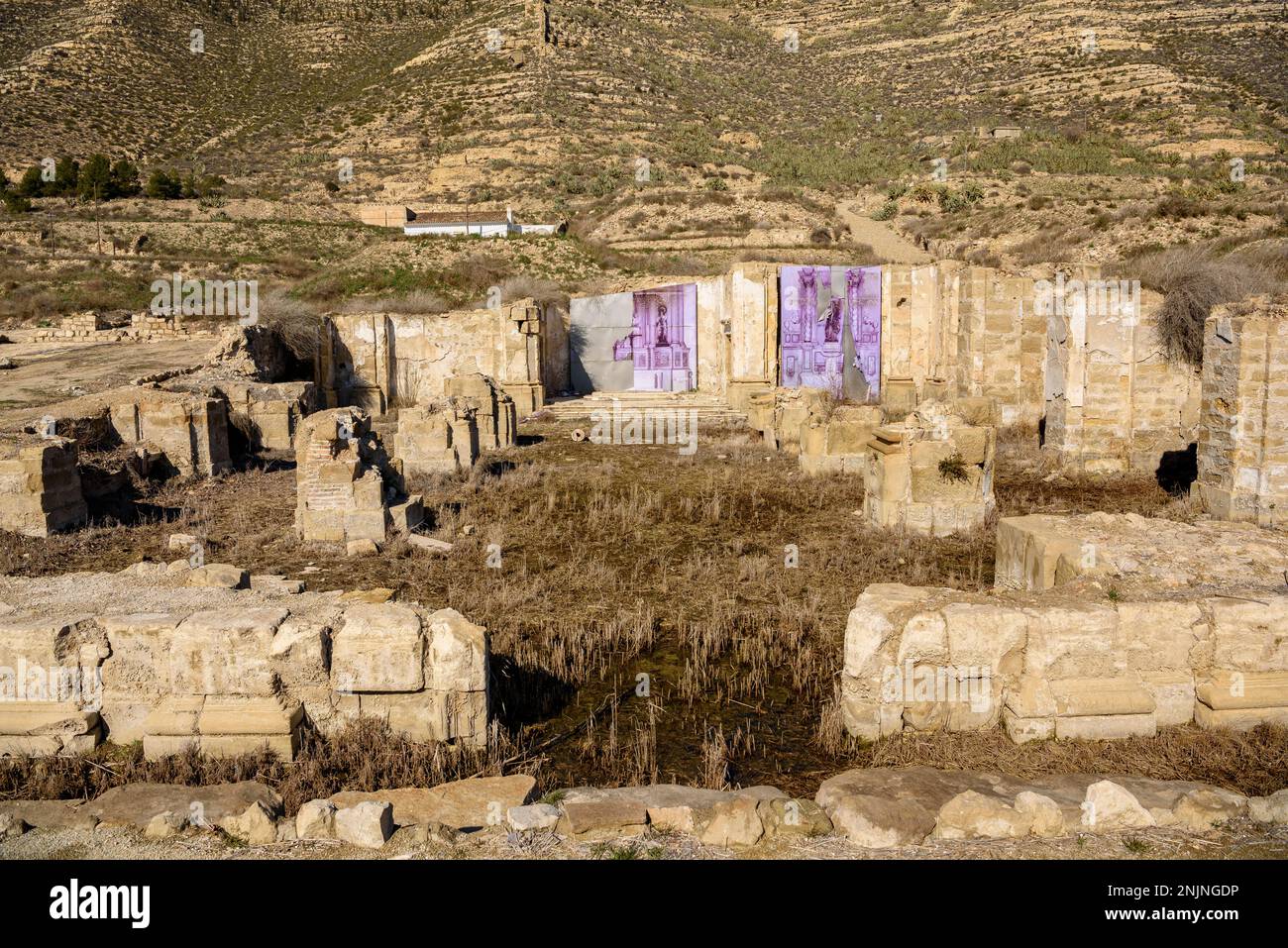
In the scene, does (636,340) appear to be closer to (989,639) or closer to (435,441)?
(435,441)

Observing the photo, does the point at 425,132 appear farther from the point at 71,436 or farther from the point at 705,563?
the point at 705,563

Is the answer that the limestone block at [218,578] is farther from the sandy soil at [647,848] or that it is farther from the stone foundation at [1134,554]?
the stone foundation at [1134,554]

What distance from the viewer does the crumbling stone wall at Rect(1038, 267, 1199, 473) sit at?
531 inches

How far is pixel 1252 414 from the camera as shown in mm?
9859

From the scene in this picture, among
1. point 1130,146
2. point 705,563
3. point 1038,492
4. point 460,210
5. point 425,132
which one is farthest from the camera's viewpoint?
point 425,132

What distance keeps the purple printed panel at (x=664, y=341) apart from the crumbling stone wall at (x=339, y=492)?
14.7 metres

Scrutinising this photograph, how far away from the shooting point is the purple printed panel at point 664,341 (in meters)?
24.2

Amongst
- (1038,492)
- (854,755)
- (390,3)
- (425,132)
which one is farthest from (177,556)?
(390,3)

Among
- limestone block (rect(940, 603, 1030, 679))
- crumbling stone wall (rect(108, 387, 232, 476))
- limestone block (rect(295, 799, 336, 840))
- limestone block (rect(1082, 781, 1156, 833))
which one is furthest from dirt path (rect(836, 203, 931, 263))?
limestone block (rect(295, 799, 336, 840))

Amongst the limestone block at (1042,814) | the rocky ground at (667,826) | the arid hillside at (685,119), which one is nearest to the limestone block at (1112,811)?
the rocky ground at (667,826)

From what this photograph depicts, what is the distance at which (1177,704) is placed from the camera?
5.39 meters

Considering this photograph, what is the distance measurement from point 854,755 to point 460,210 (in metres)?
41.1

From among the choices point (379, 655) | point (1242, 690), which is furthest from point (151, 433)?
point (1242, 690)

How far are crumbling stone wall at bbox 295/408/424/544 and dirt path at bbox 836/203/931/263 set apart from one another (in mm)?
24718
